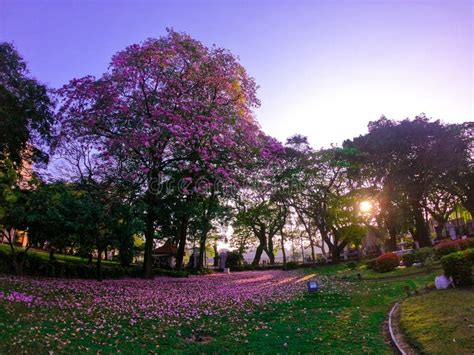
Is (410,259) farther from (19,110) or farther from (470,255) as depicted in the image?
(19,110)

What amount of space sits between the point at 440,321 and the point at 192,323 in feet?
19.5

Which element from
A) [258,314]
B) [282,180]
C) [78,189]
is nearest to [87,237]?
[78,189]

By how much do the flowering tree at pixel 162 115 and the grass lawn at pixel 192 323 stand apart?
297 inches

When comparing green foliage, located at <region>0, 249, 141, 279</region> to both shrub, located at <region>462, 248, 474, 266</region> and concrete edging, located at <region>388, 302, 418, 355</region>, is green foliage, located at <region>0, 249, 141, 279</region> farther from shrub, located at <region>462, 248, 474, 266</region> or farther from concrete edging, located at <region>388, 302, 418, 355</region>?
shrub, located at <region>462, 248, 474, 266</region>

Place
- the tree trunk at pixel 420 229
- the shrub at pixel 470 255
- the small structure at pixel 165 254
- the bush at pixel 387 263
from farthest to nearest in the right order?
the small structure at pixel 165 254
the tree trunk at pixel 420 229
the bush at pixel 387 263
the shrub at pixel 470 255

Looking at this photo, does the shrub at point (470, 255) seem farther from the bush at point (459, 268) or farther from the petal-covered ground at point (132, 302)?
the petal-covered ground at point (132, 302)

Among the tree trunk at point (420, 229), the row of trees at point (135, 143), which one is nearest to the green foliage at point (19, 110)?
the row of trees at point (135, 143)

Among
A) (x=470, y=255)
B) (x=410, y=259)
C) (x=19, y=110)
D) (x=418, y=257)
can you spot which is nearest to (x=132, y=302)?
(x=470, y=255)

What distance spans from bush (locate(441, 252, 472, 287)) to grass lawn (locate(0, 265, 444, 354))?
6.30 feet

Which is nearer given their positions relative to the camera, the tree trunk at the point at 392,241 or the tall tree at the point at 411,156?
the tall tree at the point at 411,156

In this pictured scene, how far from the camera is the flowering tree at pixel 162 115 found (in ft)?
58.4

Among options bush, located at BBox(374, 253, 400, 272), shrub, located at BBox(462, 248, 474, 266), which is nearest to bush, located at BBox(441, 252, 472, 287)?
shrub, located at BBox(462, 248, 474, 266)

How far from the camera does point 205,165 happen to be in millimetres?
19031

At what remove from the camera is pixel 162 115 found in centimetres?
1755
